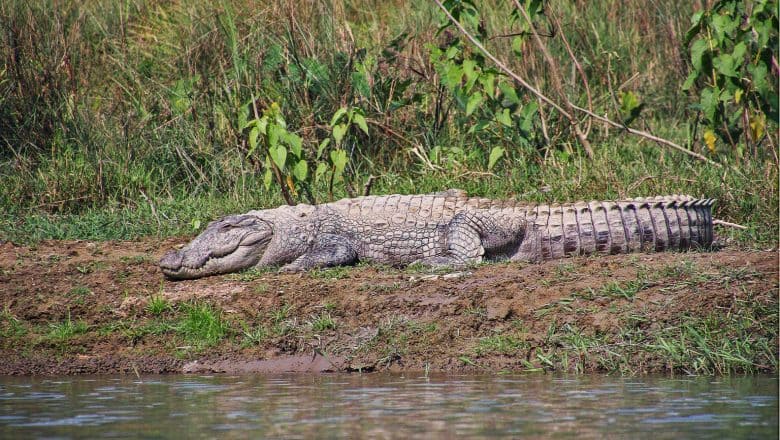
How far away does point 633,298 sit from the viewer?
203 inches

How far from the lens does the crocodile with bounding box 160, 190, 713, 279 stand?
22.0 feet

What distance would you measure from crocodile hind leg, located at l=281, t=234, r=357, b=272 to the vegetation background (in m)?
0.81

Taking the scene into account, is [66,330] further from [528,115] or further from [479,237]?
[528,115]

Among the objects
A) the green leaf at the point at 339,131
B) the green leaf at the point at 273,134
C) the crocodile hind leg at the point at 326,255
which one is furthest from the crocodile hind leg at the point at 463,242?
the green leaf at the point at 273,134

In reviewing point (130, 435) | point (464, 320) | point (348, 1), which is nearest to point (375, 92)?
point (348, 1)

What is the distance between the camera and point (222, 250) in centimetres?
683

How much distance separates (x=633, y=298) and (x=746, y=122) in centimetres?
314

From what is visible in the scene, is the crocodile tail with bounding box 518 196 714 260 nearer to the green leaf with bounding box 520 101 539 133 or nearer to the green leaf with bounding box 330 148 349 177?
the green leaf with bounding box 520 101 539 133

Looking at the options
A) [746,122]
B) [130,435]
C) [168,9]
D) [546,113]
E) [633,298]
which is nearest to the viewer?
[130,435]

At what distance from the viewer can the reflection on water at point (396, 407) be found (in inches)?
135

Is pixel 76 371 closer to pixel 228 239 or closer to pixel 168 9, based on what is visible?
pixel 228 239

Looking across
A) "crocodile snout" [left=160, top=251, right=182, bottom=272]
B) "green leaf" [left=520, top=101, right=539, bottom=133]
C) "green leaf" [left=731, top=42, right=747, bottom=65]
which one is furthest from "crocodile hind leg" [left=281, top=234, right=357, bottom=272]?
"green leaf" [left=731, top=42, right=747, bottom=65]

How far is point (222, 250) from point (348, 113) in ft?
5.44

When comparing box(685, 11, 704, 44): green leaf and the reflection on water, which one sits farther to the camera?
box(685, 11, 704, 44): green leaf
